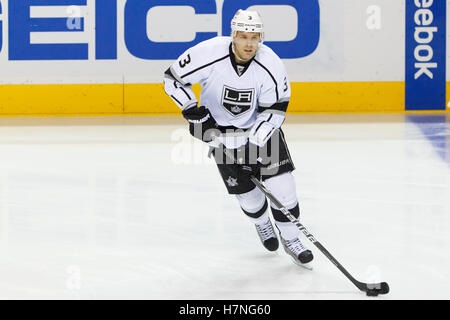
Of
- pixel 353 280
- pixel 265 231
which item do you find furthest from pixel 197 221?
pixel 353 280

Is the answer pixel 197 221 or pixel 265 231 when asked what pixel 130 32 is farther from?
pixel 265 231

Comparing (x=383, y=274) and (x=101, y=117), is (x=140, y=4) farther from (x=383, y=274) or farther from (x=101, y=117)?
(x=383, y=274)

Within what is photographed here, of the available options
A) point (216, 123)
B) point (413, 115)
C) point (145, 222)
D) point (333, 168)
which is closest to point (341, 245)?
point (216, 123)

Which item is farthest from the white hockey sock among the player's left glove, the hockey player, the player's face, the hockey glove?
the player's face

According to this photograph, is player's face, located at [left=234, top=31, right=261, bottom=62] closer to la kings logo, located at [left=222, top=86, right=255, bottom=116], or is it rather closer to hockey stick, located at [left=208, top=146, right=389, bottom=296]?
la kings logo, located at [left=222, top=86, right=255, bottom=116]

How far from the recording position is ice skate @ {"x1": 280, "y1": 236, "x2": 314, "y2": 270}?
3.14 meters

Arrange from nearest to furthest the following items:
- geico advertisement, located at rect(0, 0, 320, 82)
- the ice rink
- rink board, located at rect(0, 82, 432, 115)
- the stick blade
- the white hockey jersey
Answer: the stick blade
the ice rink
the white hockey jersey
geico advertisement, located at rect(0, 0, 320, 82)
rink board, located at rect(0, 82, 432, 115)

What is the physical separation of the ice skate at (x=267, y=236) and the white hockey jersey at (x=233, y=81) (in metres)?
0.48

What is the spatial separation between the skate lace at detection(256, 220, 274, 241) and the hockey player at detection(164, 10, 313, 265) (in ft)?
0.56

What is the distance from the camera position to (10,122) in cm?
880

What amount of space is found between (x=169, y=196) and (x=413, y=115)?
5.10 meters

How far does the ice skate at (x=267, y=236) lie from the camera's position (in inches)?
135

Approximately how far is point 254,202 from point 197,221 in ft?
2.13
